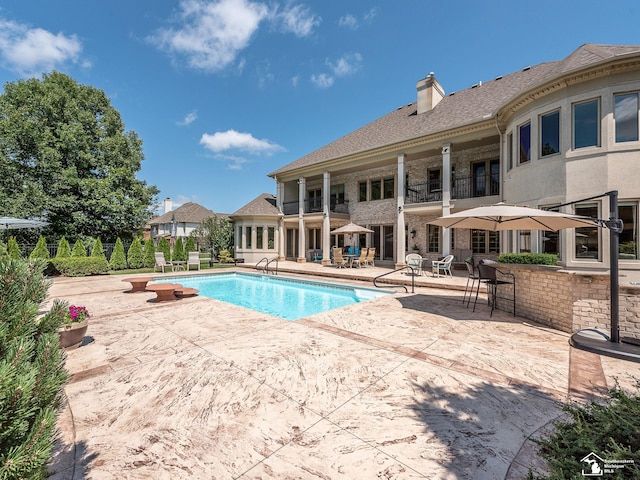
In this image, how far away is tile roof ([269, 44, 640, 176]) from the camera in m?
13.7

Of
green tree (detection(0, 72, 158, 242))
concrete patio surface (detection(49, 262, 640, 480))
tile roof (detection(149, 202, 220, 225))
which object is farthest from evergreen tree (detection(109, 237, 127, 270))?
tile roof (detection(149, 202, 220, 225))

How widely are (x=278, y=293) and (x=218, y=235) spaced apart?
1241cm

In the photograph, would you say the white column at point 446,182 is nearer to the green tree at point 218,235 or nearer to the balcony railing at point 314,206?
the balcony railing at point 314,206

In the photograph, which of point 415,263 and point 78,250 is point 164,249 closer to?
point 78,250

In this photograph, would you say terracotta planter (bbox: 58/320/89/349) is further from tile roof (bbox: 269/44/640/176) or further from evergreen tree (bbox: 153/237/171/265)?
evergreen tree (bbox: 153/237/171/265)

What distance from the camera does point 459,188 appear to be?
50.6 ft

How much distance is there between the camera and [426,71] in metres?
17.2

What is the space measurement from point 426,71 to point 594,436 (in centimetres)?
1974

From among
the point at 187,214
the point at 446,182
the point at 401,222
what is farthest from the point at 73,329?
the point at 187,214

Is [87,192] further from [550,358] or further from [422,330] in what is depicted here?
[550,358]

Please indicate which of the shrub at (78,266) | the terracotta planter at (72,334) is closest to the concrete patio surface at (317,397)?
→ the terracotta planter at (72,334)

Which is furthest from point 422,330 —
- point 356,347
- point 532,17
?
point 532,17

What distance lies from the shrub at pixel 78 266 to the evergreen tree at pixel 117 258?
5.44ft

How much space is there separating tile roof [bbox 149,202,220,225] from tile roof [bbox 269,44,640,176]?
81.2ft
